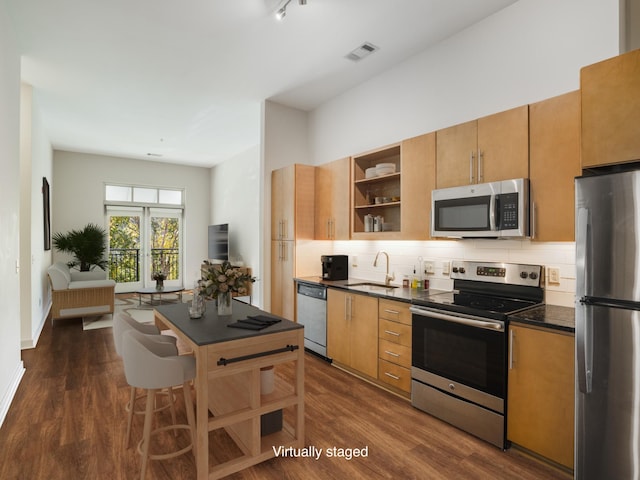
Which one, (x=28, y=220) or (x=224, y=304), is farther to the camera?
(x=28, y=220)

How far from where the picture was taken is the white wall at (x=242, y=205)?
746 centimetres

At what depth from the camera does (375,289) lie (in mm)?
3609

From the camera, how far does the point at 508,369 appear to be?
2346mm

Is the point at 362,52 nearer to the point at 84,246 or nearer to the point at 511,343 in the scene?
the point at 511,343

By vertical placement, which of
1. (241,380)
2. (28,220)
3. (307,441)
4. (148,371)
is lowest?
(307,441)

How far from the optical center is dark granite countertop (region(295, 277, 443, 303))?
3.15 m

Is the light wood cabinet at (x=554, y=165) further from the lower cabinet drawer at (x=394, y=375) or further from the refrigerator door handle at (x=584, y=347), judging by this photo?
the lower cabinet drawer at (x=394, y=375)

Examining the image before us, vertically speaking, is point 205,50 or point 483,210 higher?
point 205,50

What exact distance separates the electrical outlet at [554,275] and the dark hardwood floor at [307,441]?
3.97 ft

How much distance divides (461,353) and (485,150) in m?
1.56

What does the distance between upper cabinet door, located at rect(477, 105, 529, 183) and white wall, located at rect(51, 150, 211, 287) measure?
8151 millimetres

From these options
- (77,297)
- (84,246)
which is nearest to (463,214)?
(77,297)

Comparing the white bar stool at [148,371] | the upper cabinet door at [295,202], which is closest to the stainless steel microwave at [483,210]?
the upper cabinet door at [295,202]

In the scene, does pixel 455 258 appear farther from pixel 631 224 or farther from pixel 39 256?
pixel 39 256
